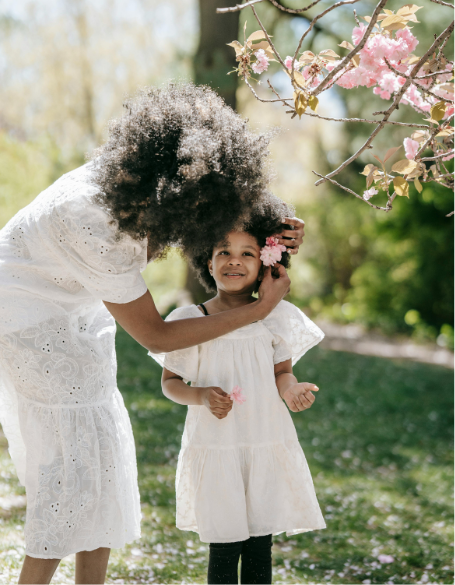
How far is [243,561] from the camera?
7.39 feet

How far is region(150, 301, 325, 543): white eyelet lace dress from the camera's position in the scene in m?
2.13

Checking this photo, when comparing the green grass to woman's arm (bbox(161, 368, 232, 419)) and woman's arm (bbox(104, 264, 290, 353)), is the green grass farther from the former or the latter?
woman's arm (bbox(104, 264, 290, 353))

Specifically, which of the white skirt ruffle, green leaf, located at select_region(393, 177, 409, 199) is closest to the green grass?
the white skirt ruffle

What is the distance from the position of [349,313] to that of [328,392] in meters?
4.43

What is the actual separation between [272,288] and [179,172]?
540 millimetres

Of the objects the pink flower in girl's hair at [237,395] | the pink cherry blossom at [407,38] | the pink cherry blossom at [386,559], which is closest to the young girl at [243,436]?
the pink flower in girl's hair at [237,395]

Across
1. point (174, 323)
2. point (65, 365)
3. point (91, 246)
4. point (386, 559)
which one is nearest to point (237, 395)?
point (174, 323)

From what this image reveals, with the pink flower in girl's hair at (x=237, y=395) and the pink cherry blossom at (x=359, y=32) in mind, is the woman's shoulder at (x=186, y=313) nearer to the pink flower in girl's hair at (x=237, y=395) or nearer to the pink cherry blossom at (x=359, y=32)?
the pink flower in girl's hair at (x=237, y=395)

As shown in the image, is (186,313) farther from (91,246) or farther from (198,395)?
(91,246)

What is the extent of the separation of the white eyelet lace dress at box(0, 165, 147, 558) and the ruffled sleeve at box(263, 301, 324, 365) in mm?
626

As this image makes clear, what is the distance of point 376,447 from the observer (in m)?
4.89

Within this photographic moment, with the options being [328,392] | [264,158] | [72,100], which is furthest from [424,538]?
[72,100]

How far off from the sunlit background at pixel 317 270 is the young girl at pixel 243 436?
46 centimetres

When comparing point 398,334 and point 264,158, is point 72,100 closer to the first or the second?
point 398,334
